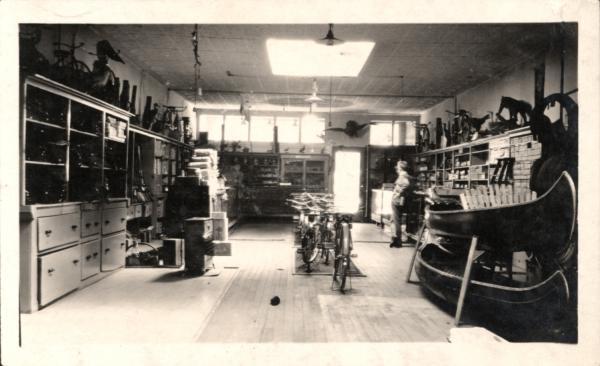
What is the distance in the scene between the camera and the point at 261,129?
14258 millimetres

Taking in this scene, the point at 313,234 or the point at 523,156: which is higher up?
the point at 523,156

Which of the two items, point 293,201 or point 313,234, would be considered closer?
point 313,234

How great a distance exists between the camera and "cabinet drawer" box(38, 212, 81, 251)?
11.5 feet

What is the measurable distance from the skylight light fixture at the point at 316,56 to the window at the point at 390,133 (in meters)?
6.17

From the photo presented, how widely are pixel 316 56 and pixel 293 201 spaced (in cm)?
288

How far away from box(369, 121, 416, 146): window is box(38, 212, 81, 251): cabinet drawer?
1134 cm

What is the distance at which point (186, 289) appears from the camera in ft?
14.2

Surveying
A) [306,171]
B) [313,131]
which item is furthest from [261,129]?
[306,171]

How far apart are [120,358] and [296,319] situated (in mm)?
1661

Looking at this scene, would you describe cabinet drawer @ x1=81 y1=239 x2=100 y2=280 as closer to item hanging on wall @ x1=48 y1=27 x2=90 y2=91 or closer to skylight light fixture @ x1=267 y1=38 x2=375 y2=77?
item hanging on wall @ x1=48 y1=27 x2=90 y2=91

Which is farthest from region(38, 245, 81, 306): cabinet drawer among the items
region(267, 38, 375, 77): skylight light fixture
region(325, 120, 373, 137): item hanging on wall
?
region(325, 120, 373, 137): item hanging on wall

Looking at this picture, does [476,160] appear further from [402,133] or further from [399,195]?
[402,133]

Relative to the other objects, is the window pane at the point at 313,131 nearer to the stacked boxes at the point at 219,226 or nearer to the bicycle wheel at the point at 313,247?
the stacked boxes at the point at 219,226
